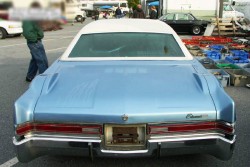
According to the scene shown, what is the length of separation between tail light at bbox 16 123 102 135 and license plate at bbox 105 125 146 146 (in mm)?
92

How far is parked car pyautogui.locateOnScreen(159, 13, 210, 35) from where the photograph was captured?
1700 centimetres

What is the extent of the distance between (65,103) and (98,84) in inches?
15.8

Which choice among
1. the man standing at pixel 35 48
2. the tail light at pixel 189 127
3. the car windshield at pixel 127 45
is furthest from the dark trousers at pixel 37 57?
the tail light at pixel 189 127

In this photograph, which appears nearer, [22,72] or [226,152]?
[226,152]

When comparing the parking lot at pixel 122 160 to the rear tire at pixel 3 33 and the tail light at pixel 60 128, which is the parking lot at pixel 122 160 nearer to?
the tail light at pixel 60 128

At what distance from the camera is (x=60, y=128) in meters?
2.41

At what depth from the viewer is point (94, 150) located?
241cm

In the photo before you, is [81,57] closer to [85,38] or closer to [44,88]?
[85,38]

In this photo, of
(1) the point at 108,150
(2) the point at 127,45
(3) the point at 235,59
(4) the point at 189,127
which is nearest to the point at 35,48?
(2) the point at 127,45

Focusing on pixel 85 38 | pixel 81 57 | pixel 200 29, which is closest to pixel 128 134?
pixel 81 57

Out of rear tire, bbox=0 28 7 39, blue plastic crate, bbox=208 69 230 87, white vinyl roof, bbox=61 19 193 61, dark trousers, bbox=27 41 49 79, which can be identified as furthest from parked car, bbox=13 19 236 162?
rear tire, bbox=0 28 7 39

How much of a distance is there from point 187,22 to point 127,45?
14231 mm

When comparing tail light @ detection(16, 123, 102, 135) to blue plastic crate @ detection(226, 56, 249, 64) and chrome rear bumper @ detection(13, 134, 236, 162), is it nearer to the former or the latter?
chrome rear bumper @ detection(13, 134, 236, 162)

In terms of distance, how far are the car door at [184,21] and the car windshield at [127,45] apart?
13.9 m
